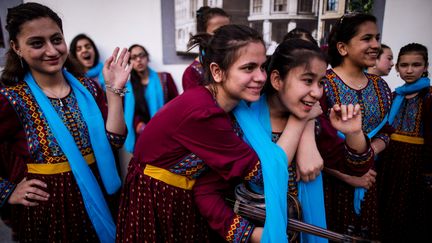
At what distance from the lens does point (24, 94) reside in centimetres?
142

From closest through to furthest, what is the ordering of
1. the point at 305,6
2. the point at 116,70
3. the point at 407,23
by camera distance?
the point at 116,70
the point at 407,23
the point at 305,6

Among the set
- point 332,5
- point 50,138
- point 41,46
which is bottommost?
point 50,138

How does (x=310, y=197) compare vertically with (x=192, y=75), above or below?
below

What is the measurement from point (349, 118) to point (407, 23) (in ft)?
7.22

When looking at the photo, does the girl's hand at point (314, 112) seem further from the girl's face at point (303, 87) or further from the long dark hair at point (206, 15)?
the long dark hair at point (206, 15)

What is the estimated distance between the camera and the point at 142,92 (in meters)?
3.48

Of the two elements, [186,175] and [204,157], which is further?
→ [186,175]

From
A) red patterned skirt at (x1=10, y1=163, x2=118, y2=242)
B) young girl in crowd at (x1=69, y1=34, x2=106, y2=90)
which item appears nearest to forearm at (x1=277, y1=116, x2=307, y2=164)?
red patterned skirt at (x1=10, y1=163, x2=118, y2=242)

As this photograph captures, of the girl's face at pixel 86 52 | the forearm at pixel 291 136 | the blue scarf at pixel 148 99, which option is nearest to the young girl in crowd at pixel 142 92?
the blue scarf at pixel 148 99

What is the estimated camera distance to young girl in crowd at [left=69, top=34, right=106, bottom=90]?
11.5ft

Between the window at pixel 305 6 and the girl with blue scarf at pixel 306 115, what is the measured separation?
1935 mm

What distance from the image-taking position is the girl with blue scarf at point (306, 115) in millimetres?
1253

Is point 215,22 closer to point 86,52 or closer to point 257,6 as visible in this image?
point 257,6

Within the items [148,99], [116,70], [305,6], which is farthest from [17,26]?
[305,6]
